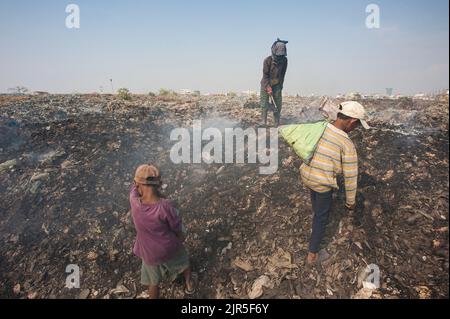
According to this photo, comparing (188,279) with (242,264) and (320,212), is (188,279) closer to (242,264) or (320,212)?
(242,264)

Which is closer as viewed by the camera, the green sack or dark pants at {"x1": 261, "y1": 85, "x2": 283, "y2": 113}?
the green sack

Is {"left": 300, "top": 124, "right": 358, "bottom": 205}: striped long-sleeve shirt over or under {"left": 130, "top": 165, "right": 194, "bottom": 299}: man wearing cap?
over

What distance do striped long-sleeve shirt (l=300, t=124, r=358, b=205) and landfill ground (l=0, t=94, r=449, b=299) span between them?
905 mm

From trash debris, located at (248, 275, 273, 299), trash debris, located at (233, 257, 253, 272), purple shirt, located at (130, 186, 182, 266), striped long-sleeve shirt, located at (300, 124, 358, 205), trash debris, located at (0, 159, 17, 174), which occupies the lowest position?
trash debris, located at (248, 275, 273, 299)

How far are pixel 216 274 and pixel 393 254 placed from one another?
1.84 metres

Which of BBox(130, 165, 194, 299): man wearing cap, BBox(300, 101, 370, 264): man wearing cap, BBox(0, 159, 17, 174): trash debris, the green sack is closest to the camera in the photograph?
BBox(130, 165, 194, 299): man wearing cap

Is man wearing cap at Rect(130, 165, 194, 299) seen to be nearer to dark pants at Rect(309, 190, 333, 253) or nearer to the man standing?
dark pants at Rect(309, 190, 333, 253)

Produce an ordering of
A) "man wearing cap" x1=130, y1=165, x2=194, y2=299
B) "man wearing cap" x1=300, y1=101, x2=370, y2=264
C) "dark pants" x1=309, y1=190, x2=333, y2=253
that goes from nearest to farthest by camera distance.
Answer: "man wearing cap" x1=130, y1=165, x2=194, y2=299 → "man wearing cap" x1=300, y1=101, x2=370, y2=264 → "dark pants" x1=309, y1=190, x2=333, y2=253

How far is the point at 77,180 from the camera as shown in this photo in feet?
15.6

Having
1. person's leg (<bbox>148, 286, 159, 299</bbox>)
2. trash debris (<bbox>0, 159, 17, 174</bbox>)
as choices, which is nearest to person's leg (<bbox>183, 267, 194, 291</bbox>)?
person's leg (<bbox>148, 286, 159, 299</bbox>)

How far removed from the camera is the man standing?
5684 mm

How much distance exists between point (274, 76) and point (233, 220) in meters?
3.43
